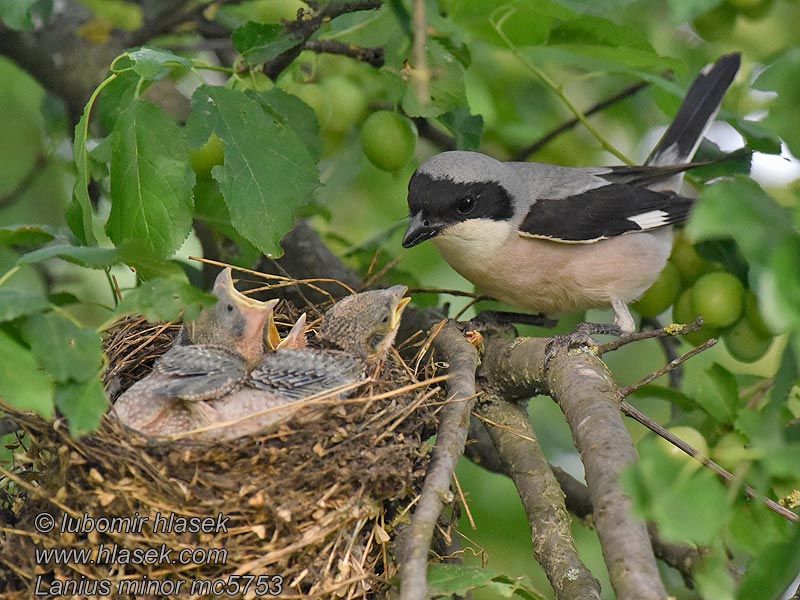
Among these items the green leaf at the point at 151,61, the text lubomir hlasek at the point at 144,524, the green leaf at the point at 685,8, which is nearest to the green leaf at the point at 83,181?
the green leaf at the point at 151,61

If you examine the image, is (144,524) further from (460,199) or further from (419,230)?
(460,199)

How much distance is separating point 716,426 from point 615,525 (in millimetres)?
1477

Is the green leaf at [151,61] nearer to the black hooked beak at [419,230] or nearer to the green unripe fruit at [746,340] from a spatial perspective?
the black hooked beak at [419,230]

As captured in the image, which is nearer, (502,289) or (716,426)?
(716,426)

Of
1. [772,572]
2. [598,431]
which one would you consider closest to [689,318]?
[598,431]

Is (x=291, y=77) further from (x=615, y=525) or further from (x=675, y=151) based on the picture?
(x=615, y=525)

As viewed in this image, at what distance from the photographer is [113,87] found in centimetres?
318

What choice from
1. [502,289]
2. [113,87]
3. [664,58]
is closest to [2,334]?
[113,87]

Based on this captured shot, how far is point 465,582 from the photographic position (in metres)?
2.28

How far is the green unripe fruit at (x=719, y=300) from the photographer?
376 centimetres

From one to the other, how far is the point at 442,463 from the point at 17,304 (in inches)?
45.3

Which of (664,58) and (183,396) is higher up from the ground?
(664,58)

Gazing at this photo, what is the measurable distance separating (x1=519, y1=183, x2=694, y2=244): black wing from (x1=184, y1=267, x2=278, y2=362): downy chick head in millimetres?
1324

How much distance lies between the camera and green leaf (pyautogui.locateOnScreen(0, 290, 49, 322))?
2064mm
